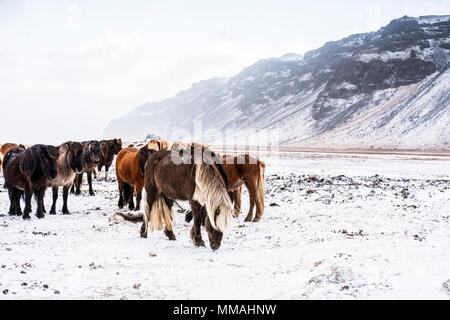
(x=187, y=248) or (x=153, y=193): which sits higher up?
(x=153, y=193)

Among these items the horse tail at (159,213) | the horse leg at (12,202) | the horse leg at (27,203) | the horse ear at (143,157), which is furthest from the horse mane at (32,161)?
the horse tail at (159,213)

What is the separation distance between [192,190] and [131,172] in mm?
4414

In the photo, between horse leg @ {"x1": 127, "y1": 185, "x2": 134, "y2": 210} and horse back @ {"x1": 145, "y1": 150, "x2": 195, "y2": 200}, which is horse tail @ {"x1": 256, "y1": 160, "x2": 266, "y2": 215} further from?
horse leg @ {"x1": 127, "y1": 185, "x2": 134, "y2": 210}

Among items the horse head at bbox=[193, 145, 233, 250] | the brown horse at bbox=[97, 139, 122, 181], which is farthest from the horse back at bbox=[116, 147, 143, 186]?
the horse head at bbox=[193, 145, 233, 250]

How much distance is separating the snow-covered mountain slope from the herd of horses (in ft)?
197

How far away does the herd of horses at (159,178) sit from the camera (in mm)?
7039

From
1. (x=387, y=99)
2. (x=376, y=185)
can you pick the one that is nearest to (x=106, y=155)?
(x=376, y=185)

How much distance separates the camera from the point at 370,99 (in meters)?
92.9

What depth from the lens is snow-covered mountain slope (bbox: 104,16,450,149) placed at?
7119 centimetres

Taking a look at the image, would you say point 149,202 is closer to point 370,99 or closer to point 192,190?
point 192,190

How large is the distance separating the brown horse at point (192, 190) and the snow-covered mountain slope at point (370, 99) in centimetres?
6309
